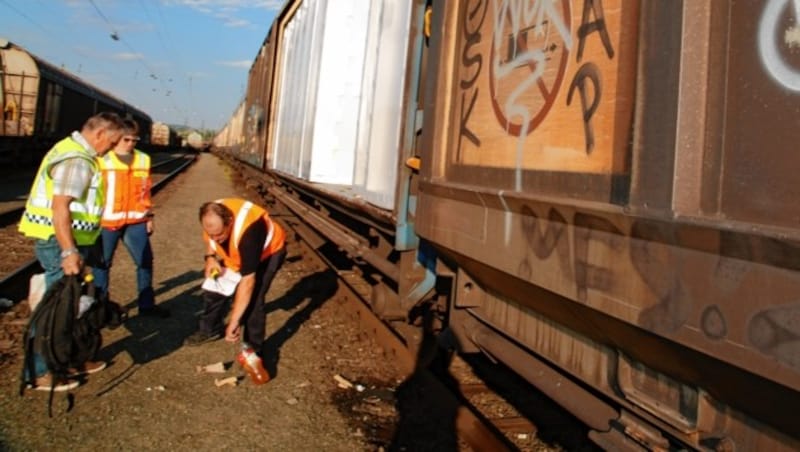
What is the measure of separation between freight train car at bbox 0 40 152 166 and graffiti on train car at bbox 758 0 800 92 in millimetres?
21305

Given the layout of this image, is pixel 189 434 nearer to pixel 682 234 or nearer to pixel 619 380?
pixel 619 380

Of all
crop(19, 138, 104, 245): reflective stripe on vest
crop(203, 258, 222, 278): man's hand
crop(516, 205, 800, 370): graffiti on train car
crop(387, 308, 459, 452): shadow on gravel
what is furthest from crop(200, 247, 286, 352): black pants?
crop(516, 205, 800, 370): graffiti on train car

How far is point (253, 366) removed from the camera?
458 centimetres

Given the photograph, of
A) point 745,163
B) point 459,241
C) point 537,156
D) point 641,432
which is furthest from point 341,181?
point 745,163

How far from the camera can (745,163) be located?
154 cm

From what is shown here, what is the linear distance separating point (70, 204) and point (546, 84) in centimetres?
315

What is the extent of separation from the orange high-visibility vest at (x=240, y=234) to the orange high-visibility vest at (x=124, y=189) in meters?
1.52

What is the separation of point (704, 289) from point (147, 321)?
5413mm

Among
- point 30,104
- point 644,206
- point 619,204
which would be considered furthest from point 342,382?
point 30,104

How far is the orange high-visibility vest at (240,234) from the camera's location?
445 cm

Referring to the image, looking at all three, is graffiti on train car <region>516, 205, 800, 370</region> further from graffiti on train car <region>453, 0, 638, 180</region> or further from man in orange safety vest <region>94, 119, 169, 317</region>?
man in orange safety vest <region>94, 119, 169, 317</region>

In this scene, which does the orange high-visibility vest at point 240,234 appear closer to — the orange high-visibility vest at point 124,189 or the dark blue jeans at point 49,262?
the dark blue jeans at point 49,262

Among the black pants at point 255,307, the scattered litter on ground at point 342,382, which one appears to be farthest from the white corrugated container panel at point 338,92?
the scattered litter on ground at point 342,382

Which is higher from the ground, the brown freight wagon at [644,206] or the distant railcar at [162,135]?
the distant railcar at [162,135]
